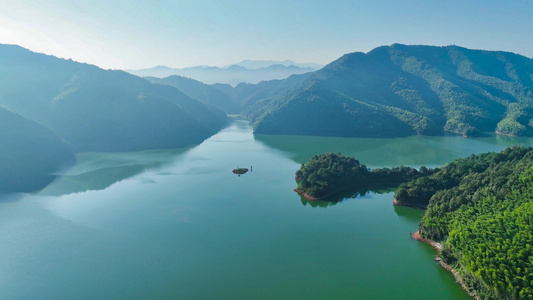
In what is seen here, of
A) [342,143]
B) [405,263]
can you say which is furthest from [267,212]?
[342,143]

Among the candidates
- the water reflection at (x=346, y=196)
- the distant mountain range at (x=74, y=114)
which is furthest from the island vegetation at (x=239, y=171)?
the distant mountain range at (x=74, y=114)

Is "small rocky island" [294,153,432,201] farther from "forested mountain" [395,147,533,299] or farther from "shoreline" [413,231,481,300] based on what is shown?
"shoreline" [413,231,481,300]

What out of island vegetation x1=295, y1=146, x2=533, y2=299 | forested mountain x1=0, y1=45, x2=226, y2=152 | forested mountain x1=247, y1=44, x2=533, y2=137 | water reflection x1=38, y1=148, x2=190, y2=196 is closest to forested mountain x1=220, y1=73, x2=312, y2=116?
forested mountain x1=247, y1=44, x2=533, y2=137

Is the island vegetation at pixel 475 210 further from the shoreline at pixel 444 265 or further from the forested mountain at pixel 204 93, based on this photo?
the forested mountain at pixel 204 93

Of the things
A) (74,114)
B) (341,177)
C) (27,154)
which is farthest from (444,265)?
(74,114)

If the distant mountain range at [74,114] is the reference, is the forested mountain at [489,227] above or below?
below

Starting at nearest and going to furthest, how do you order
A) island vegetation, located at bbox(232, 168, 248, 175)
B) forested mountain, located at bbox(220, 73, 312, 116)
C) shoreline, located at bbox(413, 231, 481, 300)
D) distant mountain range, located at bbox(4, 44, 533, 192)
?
shoreline, located at bbox(413, 231, 481, 300) < island vegetation, located at bbox(232, 168, 248, 175) < distant mountain range, located at bbox(4, 44, 533, 192) < forested mountain, located at bbox(220, 73, 312, 116)

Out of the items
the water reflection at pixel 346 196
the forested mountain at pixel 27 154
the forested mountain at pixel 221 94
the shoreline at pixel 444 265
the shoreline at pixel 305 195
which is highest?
the forested mountain at pixel 221 94
